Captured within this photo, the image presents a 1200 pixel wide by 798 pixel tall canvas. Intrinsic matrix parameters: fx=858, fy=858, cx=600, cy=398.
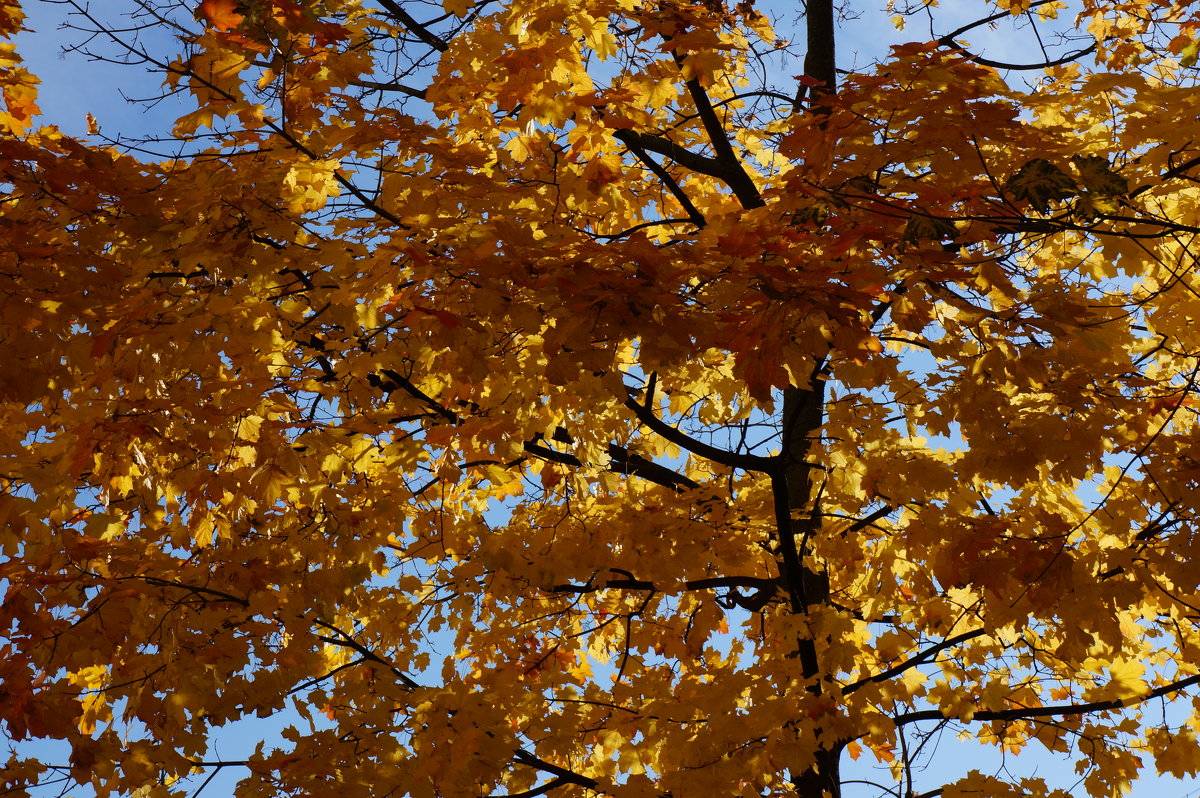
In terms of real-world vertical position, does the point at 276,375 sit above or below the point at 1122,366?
above

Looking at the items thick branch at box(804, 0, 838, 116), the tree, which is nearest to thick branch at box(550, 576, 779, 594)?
the tree

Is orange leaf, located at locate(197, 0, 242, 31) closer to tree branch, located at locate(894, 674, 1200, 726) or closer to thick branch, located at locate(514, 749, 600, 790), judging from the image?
thick branch, located at locate(514, 749, 600, 790)

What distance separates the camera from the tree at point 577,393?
10.7 feet

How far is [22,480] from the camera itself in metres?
4.04

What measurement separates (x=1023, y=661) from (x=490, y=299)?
4116 mm

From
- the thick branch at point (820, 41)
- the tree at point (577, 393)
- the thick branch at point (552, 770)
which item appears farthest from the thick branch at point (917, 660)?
the thick branch at point (820, 41)

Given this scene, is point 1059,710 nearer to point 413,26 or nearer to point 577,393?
point 577,393

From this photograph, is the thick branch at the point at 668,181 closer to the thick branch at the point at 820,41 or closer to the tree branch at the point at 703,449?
the tree branch at the point at 703,449

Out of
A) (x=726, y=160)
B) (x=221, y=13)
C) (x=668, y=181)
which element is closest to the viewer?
(x=221, y=13)

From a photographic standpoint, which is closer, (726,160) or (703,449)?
(703,449)

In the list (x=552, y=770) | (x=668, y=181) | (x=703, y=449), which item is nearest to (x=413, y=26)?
(x=668, y=181)

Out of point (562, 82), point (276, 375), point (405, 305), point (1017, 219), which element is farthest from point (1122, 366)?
point (276, 375)

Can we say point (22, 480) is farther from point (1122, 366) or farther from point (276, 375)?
point (1122, 366)

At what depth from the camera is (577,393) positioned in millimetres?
3969
